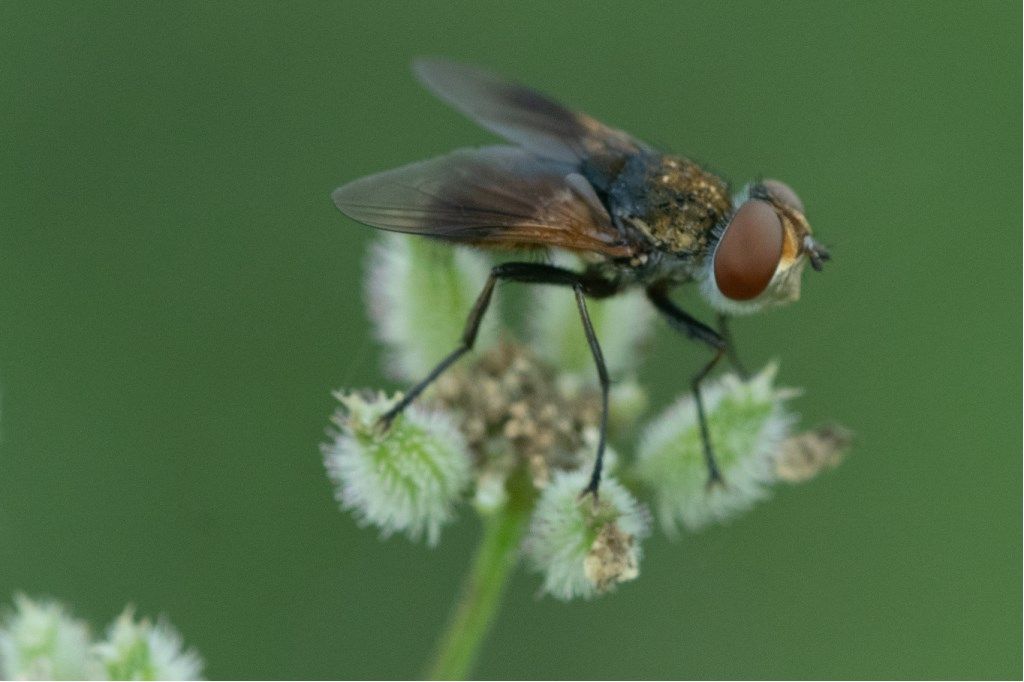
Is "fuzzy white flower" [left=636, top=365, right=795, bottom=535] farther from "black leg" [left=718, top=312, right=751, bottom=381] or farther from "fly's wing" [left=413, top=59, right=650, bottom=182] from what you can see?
"fly's wing" [left=413, top=59, right=650, bottom=182]

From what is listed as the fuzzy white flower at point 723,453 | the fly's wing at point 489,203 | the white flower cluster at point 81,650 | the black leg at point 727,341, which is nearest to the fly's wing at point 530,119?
the fly's wing at point 489,203

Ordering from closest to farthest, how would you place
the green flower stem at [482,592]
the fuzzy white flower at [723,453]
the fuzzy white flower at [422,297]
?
1. the green flower stem at [482,592]
2. the fuzzy white flower at [723,453]
3. the fuzzy white flower at [422,297]

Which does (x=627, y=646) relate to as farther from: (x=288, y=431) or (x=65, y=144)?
(x=65, y=144)

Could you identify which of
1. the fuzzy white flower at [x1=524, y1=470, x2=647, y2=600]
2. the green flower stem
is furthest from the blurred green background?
the fuzzy white flower at [x1=524, y1=470, x2=647, y2=600]

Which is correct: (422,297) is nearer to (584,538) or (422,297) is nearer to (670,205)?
(670,205)

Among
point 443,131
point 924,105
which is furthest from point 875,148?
point 443,131

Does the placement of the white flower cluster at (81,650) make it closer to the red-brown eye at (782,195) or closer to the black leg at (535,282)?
the black leg at (535,282)
